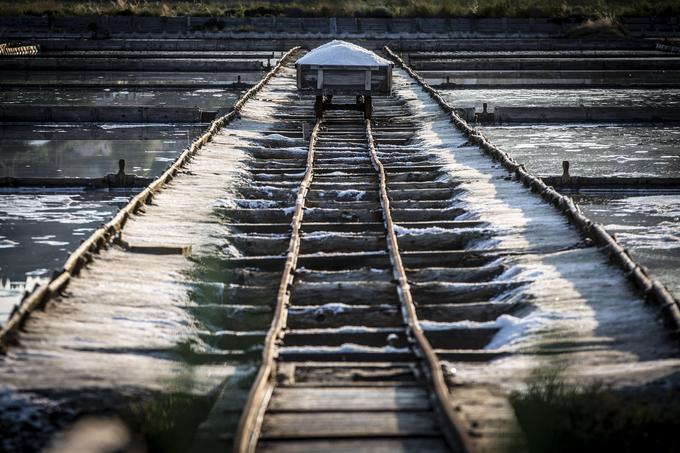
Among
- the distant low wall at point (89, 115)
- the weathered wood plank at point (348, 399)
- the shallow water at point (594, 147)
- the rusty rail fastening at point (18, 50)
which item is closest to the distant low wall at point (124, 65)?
the rusty rail fastening at point (18, 50)

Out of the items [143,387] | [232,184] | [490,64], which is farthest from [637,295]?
[490,64]

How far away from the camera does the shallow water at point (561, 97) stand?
25531 millimetres

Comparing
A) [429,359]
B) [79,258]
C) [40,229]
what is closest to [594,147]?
[40,229]

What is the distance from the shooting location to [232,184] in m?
12.5

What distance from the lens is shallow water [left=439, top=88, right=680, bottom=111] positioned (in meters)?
25.5

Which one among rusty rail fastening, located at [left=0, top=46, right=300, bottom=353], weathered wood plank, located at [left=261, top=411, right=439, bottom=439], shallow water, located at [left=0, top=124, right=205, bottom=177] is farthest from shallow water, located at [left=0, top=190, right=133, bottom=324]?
weathered wood plank, located at [left=261, top=411, right=439, bottom=439]

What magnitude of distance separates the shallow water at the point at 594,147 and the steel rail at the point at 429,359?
22.6 ft

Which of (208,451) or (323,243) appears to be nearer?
(208,451)

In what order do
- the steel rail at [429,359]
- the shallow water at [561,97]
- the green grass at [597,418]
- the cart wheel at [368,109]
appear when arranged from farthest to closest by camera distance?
the shallow water at [561,97], the cart wheel at [368,109], the green grass at [597,418], the steel rail at [429,359]

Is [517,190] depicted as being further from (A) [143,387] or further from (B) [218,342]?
(A) [143,387]

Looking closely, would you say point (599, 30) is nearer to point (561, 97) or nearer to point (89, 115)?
point (561, 97)

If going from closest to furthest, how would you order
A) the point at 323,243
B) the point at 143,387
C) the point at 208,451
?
the point at 208,451
the point at 143,387
the point at 323,243

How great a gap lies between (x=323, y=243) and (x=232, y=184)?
2.96 m

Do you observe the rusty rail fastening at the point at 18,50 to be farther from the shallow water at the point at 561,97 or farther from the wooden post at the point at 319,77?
the wooden post at the point at 319,77
